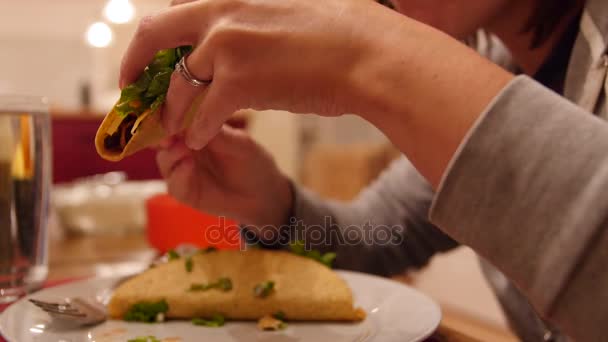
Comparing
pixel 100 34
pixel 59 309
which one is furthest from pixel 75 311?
pixel 100 34

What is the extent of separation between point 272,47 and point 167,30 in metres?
0.10

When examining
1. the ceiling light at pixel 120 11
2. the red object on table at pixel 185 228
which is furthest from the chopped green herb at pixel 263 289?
the ceiling light at pixel 120 11

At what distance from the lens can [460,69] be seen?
1.25ft

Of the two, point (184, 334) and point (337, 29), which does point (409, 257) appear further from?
point (337, 29)

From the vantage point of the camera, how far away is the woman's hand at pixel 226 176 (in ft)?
2.52

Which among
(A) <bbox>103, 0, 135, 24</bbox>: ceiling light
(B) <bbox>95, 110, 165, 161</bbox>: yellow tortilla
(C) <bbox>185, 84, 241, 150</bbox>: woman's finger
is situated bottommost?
(B) <bbox>95, 110, 165, 161</bbox>: yellow tortilla

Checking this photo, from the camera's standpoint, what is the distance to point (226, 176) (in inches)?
31.4

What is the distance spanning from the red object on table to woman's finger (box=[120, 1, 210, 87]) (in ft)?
1.59

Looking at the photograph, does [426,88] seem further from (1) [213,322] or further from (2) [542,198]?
(1) [213,322]

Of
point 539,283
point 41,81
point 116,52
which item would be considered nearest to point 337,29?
point 539,283

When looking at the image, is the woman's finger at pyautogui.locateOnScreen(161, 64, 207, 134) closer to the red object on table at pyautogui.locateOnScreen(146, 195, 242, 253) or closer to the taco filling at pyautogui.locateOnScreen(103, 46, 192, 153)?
the taco filling at pyautogui.locateOnScreen(103, 46, 192, 153)

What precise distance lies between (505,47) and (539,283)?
59cm

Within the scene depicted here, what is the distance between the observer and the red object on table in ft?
3.14

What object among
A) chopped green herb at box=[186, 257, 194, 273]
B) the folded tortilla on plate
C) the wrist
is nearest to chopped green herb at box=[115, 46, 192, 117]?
the folded tortilla on plate
